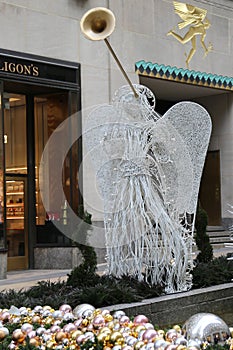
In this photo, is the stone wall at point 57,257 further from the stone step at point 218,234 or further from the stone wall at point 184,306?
the stone wall at point 184,306

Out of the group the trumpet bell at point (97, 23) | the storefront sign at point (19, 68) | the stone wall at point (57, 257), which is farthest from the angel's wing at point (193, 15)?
the stone wall at point (57, 257)

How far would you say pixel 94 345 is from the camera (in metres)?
4.49

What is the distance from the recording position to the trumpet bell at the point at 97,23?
854 centimetres

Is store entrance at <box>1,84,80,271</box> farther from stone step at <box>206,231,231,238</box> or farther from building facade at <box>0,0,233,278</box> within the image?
stone step at <box>206,231,231,238</box>

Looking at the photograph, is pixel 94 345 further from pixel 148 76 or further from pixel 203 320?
pixel 148 76

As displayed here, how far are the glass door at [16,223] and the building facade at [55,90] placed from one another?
0.08 ft

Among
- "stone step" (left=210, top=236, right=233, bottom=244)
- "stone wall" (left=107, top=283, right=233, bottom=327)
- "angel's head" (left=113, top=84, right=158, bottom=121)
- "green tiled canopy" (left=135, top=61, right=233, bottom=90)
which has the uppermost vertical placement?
"green tiled canopy" (left=135, top=61, right=233, bottom=90)

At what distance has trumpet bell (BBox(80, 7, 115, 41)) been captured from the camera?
8.54 meters

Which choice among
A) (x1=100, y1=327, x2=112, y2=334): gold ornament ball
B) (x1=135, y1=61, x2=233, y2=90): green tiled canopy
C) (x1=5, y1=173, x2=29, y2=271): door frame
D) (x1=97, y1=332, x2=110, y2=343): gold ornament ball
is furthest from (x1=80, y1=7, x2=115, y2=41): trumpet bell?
(x1=135, y1=61, x2=233, y2=90): green tiled canopy

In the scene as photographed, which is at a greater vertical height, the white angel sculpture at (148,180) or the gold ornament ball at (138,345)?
the white angel sculpture at (148,180)

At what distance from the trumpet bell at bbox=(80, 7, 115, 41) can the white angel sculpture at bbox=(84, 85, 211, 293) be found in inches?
51.0

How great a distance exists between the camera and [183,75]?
63.1 feet

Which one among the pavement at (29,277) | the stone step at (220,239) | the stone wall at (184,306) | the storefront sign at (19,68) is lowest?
the pavement at (29,277)

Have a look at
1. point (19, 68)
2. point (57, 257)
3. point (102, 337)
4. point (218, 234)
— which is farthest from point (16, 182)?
point (102, 337)
